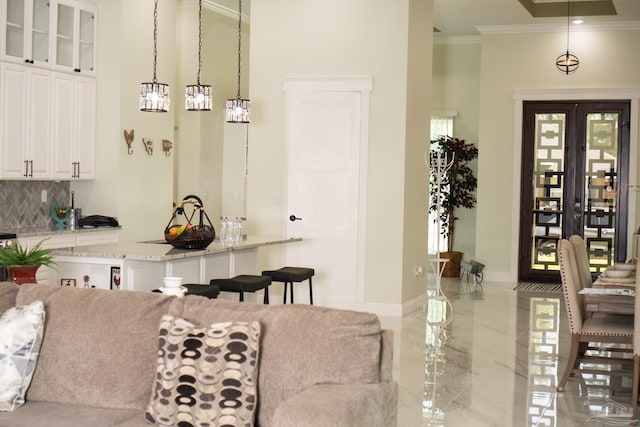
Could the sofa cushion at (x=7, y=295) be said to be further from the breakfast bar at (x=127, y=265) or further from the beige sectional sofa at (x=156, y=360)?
the breakfast bar at (x=127, y=265)

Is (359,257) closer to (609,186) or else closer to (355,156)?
(355,156)

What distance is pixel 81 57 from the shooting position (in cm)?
841

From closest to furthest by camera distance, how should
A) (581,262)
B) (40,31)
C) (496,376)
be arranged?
1. (496,376)
2. (581,262)
3. (40,31)

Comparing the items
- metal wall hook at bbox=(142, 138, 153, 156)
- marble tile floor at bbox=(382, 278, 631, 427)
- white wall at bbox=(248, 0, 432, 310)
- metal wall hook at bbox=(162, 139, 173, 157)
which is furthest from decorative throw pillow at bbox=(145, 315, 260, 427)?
metal wall hook at bbox=(162, 139, 173, 157)

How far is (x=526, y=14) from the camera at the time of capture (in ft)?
34.8

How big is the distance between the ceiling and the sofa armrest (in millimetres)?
7725

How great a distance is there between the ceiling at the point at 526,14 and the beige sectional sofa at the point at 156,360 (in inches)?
296

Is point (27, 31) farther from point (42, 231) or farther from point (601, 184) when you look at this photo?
point (601, 184)

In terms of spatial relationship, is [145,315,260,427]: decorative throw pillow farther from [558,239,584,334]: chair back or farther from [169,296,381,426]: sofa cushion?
[558,239,584,334]: chair back

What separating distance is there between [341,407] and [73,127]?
621cm

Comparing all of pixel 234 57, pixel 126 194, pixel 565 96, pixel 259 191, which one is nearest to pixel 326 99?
pixel 259 191

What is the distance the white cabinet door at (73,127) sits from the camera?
8070 mm

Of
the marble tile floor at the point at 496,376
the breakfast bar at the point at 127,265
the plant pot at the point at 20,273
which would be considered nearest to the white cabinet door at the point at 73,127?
the breakfast bar at the point at 127,265

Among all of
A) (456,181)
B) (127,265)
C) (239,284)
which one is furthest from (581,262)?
(456,181)
